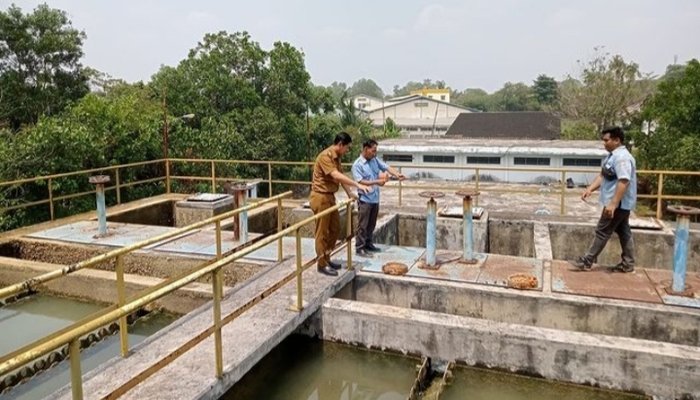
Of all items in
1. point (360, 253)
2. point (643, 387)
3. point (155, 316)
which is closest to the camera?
point (643, 387)

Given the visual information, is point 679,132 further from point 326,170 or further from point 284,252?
point 326,170

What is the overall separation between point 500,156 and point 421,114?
3119 centimetres

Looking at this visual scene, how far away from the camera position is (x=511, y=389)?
4.59 m

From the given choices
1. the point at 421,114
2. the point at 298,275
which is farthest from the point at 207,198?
the point at 421,114

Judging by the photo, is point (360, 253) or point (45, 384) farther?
point (360, 253)

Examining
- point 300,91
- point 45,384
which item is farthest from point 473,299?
point 300,91

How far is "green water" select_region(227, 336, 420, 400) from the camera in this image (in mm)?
4652

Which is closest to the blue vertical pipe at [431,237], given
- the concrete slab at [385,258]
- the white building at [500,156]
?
the concrete slab at [385,258]

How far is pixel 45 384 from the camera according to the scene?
4902 mm

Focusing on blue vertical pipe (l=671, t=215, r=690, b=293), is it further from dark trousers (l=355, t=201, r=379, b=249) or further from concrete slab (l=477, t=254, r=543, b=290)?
dark trousers (l=355, t=201, r=379, b=249)

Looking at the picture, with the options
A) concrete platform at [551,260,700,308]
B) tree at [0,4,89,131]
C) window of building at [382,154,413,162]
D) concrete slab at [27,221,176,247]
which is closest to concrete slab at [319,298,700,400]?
concrete platform at [551,260,700,308]

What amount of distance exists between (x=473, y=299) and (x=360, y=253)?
184 centimetres

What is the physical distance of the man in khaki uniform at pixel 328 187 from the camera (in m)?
5.63

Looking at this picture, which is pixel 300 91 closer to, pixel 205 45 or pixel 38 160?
pixel 205 45
